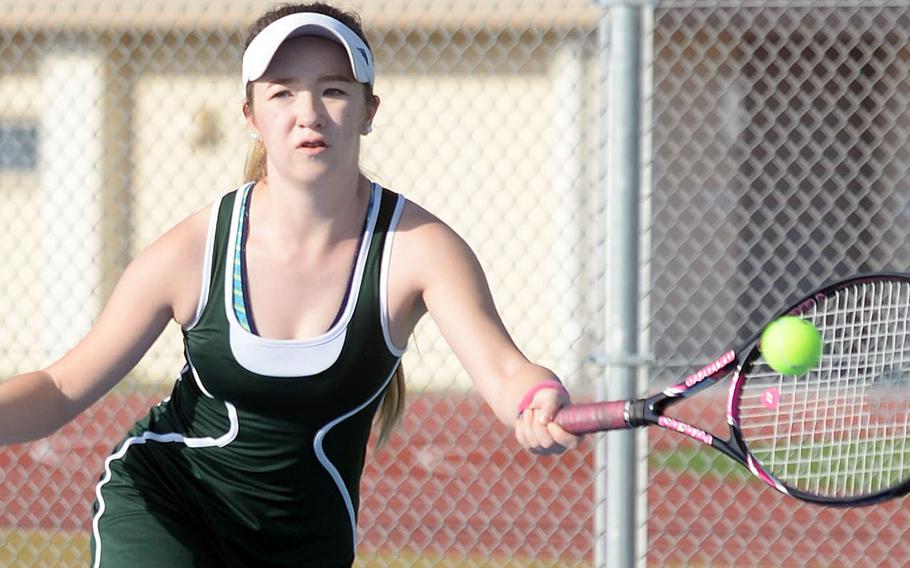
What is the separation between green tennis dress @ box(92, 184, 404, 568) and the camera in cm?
273

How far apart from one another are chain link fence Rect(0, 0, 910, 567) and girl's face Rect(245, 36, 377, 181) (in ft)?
15.8

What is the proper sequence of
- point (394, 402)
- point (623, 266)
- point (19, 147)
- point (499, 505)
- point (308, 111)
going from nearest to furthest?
point (308, 111), point (394, 402), point (623, 266), point (499, 505), point (19, 147)

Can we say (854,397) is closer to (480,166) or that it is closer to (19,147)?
(480,166)

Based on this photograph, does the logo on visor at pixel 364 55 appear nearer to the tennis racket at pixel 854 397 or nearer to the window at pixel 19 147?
the tennis racket at pixel 854 397

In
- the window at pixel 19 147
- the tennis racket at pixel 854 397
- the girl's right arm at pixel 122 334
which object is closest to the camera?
the girl's right arm at pixel 122 334

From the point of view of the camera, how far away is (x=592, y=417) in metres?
2.37

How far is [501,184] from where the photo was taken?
10.4 meters

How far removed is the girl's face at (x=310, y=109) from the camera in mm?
2674

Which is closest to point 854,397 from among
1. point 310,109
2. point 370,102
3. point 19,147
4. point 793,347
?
point 793,347

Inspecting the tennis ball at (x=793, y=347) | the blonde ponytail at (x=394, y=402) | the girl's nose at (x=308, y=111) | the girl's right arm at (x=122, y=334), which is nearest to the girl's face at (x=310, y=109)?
the girl's nose at (x=308, y=111)

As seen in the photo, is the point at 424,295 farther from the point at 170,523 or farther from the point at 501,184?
the point at 501,184

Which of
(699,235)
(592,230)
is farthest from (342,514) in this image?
(699,235)

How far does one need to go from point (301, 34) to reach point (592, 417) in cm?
94

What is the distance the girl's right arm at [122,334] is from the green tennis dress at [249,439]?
4 centimetres
